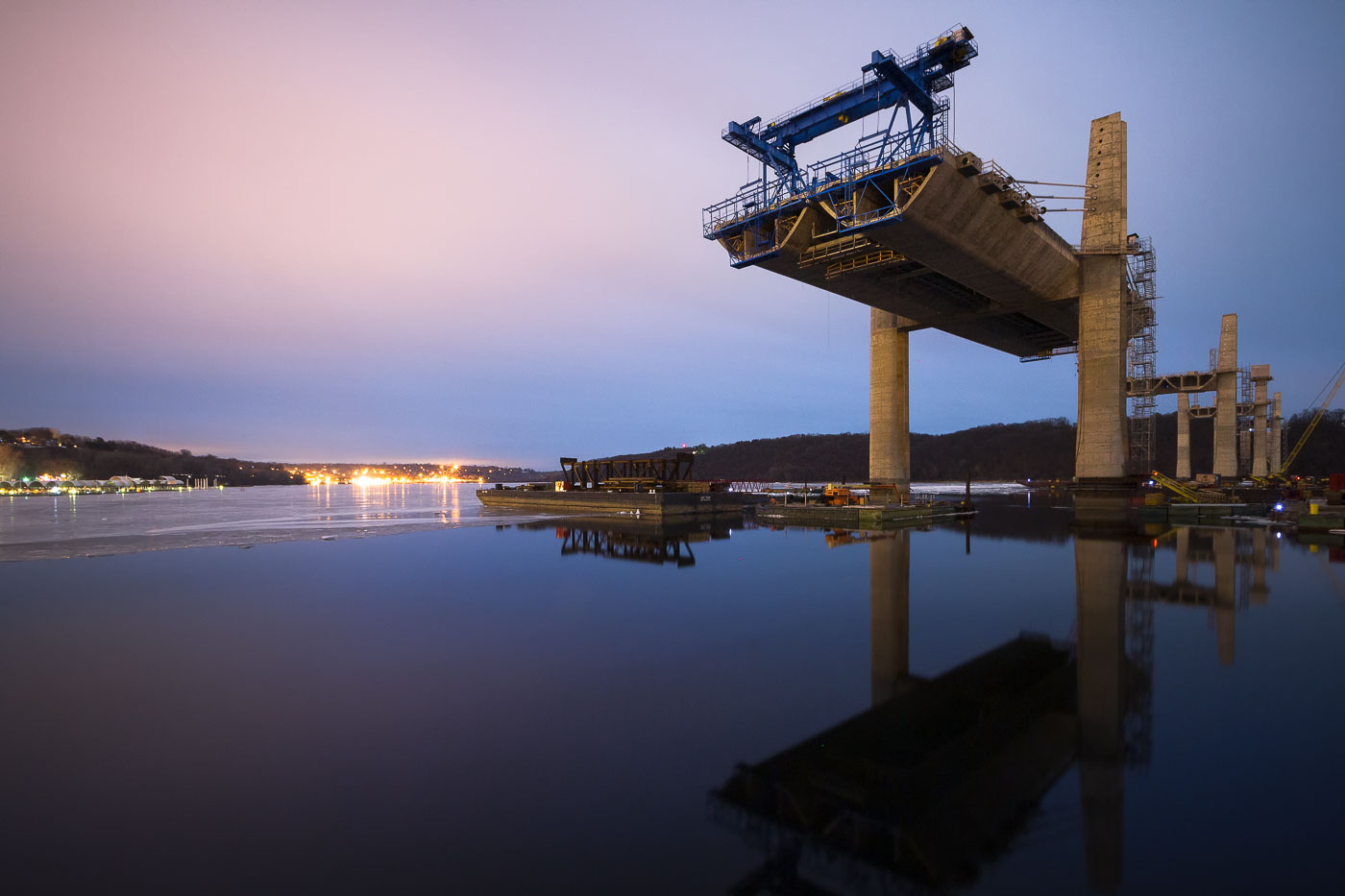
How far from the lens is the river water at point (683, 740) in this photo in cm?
423

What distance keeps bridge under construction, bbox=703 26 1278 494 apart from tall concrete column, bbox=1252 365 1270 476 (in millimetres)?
33942

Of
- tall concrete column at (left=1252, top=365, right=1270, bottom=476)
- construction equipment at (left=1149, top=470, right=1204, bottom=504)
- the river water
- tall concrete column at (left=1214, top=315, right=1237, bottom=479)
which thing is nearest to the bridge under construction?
construction equipment at (left=1149, top=470, right=1204, bottom=504)

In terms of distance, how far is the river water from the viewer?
4.23 m

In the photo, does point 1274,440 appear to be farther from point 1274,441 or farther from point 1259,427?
point 1259,427

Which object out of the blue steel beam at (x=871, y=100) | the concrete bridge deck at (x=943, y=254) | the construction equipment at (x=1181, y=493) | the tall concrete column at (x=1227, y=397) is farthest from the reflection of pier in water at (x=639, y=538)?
the tall concrete column at (x=1227, y=397)

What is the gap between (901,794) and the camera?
4.98m

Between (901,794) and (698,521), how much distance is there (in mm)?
33421

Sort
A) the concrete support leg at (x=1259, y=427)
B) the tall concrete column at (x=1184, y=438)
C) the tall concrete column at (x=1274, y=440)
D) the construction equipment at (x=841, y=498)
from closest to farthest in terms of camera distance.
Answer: the construction equipment at (x=841, y=498)
the concrete support leg at (x=1259, y=427)
the tall concrete column at (x=1184, y=438)
the tall concrete column at (x=1274, y=440)

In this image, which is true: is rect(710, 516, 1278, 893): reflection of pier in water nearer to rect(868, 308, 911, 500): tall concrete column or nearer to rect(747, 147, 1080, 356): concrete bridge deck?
rect(747, 147, 1080, 356): concrete bridge deck

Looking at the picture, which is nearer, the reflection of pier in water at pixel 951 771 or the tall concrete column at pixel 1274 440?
the reflection of pier in water at pixel 951 771

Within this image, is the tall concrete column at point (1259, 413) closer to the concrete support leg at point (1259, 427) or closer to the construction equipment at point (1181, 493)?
the concrete support leg at point (1259, 427)

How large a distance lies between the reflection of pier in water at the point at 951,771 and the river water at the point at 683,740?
1.3 inches

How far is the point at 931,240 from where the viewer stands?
995 inches

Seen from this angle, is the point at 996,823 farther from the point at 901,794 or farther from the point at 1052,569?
the point at 1052,569
